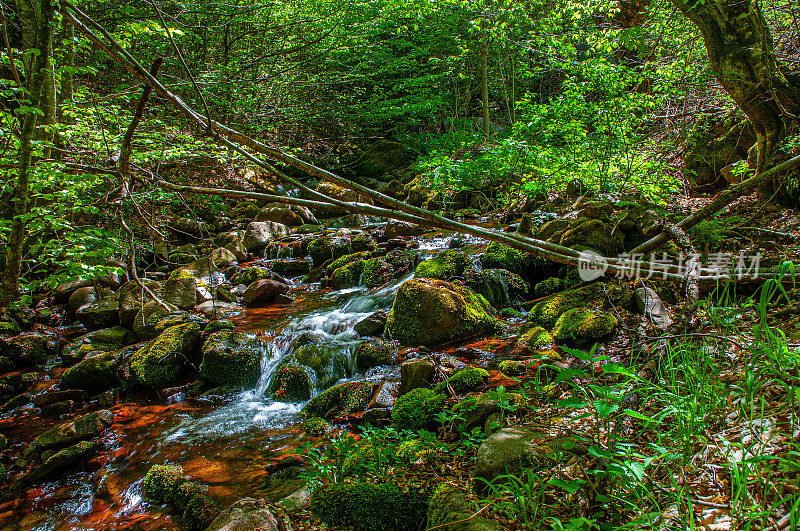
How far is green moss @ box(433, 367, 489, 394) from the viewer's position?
3658 mm

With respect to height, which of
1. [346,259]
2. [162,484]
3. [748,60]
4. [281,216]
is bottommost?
[162,484]

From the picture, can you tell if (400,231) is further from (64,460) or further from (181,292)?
(64,460)

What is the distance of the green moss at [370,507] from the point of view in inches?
82.4

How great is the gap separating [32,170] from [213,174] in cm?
892

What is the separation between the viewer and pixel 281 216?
39.0ft

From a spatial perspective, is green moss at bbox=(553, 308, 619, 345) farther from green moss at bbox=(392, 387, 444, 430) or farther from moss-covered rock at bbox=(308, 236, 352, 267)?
moss-covered rock at bbox=(308, 236, 352, 267)

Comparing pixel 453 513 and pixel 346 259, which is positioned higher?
pixel 453 513

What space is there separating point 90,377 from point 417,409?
451cm

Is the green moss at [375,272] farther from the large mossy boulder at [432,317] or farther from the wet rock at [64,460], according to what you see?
the wet rock at [64,460]

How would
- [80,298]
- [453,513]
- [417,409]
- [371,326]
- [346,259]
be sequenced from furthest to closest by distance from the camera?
[346,259] → [80,298] → [371,326] → [417,409] → [453,513]

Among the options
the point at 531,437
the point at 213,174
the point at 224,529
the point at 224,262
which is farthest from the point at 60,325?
the point at 531,437

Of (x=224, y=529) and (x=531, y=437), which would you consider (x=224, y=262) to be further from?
(x=531, y=437)

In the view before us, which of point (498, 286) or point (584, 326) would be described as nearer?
point (584, 326)

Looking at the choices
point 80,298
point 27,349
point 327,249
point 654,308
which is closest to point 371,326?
point 654,308
